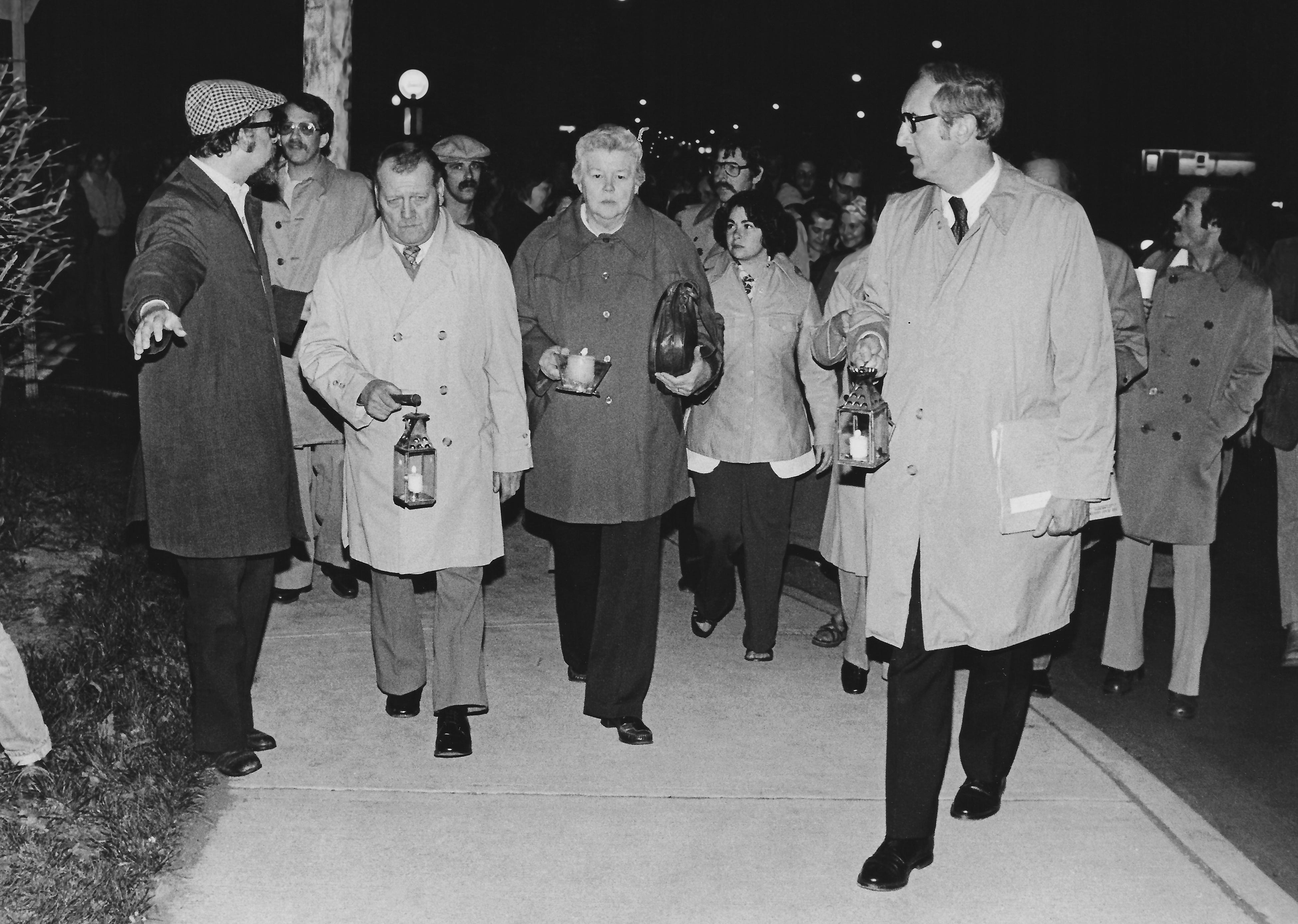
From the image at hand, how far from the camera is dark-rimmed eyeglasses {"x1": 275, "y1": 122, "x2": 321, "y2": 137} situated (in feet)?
24.5

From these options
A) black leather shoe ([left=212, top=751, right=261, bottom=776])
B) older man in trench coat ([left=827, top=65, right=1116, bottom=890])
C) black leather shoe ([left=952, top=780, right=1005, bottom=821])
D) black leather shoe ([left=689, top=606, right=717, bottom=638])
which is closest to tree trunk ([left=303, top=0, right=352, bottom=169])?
black leather shoe ([left=689, top=606, right=717, bottom=638])

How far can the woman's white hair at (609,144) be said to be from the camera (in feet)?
19.1

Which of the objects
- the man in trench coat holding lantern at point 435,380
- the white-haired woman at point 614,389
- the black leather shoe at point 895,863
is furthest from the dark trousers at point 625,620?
the black leather shoe at point 895,863

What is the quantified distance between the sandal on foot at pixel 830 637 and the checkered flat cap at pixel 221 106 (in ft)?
11.7

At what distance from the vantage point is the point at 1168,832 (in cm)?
516

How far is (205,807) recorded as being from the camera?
5152 millimetres

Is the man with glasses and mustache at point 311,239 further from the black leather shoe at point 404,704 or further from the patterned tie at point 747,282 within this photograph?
the patterned tie at point 747,282

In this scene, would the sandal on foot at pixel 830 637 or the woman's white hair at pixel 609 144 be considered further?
the sandal on foot at pixel 830 637

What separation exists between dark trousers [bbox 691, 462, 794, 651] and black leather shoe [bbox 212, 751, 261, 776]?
2434 millimetres

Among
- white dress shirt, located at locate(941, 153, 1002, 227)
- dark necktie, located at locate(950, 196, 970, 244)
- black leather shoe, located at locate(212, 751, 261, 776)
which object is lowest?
black leather shoe, located at locate(212, 751, 261, 776)

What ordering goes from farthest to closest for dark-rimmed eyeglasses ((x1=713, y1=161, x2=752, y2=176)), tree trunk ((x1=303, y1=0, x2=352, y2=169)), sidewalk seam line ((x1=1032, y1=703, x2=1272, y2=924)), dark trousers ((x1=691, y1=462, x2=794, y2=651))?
1. tree trunk ((x1=303, y1=0, x2=352, y2=169))
2. dark-rimmed eyeglasses ((x1=713, y1=161, x2=752, y2=176))
3. dark trousers ((x1=691, y1=462, x2=794, y2=651))
4. sidewalk seam line ((x1=1032, y1=703, x2=1272, y2=924))

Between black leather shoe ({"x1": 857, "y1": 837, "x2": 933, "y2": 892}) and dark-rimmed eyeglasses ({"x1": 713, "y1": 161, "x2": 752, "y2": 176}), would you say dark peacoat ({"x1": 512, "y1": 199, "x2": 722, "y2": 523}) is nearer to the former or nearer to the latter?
black leather shoe ({"x1": 857, "y1": 837, "x2": 933, "y2": 892})

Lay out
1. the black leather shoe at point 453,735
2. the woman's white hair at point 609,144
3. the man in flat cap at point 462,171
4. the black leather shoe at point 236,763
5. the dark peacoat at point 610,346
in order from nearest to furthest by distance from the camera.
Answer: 1. the black leather shoe at point 236,763
2. the black leather shoe at point 453,735
3. the woman's white hair at point 609,144
4. the dark peacoat at point 610,346
5. the man in flat cap at point 462,171

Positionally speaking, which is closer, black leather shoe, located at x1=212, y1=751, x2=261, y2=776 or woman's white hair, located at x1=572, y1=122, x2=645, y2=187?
black leather shoe, located at x1=212, y1=751, x2=261, y2=776
